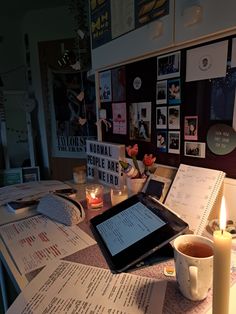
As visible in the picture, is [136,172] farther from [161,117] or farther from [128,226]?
[128,226]

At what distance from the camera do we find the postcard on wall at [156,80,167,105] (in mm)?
946

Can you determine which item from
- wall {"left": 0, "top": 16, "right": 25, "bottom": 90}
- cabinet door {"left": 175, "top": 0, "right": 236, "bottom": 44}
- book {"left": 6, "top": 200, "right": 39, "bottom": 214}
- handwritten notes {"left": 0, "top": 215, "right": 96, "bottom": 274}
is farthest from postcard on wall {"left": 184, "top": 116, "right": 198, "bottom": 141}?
wall {"left": 0, "top": 16, "right": 25, "bottom": 90}

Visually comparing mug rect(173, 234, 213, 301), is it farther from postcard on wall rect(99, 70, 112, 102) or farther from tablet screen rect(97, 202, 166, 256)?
postcard on wall rect(99, 70, 112, 102)

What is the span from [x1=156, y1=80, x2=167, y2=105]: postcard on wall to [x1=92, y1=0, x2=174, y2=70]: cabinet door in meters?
0.12

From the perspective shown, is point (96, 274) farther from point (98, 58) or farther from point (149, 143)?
point (98, 58)

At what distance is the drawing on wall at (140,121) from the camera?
3.45 feet

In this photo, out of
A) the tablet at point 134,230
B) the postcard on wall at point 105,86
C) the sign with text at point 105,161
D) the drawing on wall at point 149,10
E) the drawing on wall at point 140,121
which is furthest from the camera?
the postcard on wall at point 105,86

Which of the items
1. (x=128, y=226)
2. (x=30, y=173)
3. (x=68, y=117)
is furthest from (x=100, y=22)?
(x=30, y=173)

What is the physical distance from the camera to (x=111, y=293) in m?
0.50

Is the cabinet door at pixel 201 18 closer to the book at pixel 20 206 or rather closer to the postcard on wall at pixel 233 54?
the postcard on wall at pixel 233 54

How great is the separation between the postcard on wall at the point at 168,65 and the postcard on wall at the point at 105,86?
37cm

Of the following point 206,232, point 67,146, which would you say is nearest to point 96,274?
point 206,232

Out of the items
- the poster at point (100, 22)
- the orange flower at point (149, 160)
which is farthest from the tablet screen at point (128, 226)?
the poster at point (100, 22)

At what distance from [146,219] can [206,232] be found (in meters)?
0.18
